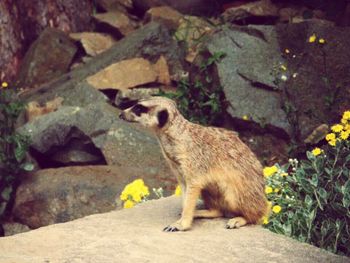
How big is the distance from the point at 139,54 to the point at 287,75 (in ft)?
9.05

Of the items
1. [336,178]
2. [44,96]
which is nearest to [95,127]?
[44,96]

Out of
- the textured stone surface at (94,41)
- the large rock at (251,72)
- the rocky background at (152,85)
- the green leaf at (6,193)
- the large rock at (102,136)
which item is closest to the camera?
the rocky background at (152,85)

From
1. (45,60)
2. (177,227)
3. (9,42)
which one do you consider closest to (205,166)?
(177,227)

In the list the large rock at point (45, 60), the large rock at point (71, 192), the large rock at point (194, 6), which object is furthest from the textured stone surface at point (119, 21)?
the large rock at point (71, 192)

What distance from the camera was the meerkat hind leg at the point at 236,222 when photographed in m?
4.26

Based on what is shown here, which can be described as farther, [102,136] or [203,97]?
[203,97]

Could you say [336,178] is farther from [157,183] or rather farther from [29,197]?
[29,197]

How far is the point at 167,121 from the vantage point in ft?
13.9

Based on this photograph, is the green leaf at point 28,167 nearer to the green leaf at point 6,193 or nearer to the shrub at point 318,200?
the green leaf at point 6,193

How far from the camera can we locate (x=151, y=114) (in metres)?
4.20

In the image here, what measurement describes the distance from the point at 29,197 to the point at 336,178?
13.6ft

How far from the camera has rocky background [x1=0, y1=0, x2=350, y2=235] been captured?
7641mm

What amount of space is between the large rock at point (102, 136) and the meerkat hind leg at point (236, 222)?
369 cm

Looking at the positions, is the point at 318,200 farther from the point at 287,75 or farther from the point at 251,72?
the point at 251,72
